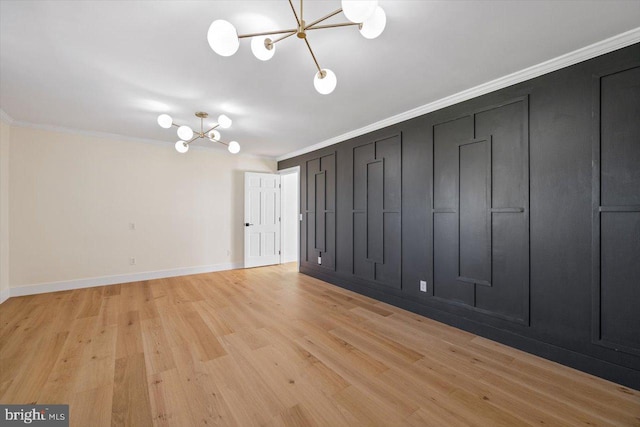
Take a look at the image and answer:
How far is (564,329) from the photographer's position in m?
2.21

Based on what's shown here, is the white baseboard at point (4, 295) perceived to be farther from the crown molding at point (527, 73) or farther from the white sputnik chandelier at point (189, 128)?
the crown molding at point (527, 73)

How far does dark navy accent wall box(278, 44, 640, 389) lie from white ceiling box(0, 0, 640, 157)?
384mm

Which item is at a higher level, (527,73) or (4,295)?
(527,73)

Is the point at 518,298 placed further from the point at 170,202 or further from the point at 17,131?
the point at 17,131

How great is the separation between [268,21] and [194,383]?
268 cm

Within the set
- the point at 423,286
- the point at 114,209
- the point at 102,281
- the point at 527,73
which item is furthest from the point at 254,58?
the point at 102,281

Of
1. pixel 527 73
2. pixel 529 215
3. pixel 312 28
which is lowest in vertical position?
pixel 529 215

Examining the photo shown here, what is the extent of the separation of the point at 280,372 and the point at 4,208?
4.68 m

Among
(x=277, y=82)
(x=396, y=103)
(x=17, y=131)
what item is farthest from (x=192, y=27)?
(x=17, y=131)

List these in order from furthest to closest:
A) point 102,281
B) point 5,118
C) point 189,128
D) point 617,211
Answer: point 102,281
point 5,118
point 189,128
point 617,211

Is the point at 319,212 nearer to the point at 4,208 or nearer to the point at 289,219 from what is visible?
the point at 289,219

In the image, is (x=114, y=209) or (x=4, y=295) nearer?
(x=4, y=295)

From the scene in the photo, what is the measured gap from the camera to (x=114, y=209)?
455cm

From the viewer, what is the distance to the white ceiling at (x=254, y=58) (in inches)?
67.9
